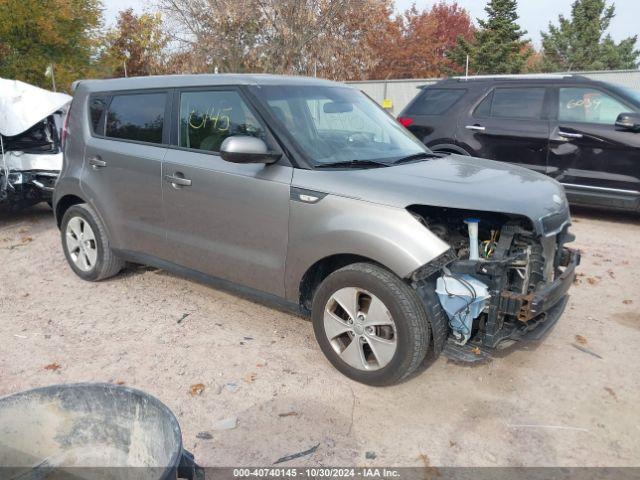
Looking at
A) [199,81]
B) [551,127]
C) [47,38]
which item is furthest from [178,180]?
[47,38]

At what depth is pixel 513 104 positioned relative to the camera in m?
7.87

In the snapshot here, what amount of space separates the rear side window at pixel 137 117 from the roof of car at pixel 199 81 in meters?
0.10

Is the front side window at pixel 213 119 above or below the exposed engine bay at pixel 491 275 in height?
above

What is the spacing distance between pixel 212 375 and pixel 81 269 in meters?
2.37

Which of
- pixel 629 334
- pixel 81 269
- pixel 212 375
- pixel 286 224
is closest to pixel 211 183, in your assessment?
pixel 286 224

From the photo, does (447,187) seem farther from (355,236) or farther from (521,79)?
(521,79)

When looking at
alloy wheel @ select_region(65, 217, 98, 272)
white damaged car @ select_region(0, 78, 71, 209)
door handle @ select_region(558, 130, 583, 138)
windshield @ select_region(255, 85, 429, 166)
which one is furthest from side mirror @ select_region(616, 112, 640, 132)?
white damaged car @ select_region(0, 78, 71, 209)

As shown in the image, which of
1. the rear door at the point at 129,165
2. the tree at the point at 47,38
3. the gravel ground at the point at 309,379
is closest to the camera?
the gravel ground at the point at 309,379

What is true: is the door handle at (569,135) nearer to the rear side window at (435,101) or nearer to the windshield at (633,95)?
the windshield at (633,95)

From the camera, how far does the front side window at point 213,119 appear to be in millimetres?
3936

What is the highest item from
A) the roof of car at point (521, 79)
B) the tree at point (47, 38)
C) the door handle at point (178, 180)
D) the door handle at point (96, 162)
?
the tree at point (47, 38)

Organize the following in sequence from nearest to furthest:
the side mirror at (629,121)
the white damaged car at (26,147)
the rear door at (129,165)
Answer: the rear door at (129,165) < the side mirror at (629,121) < the white damaged car at (26,147)

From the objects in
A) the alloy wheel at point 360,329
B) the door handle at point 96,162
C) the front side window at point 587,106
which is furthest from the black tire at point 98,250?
the front side window at point 587,106

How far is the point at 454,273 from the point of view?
10.6 ft
